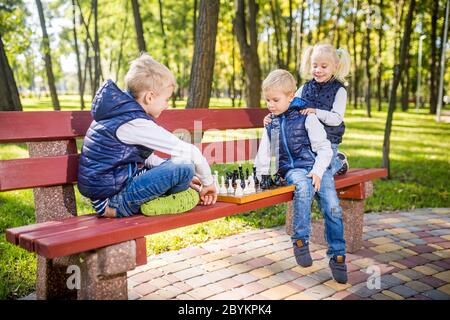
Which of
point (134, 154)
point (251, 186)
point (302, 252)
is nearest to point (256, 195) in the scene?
point (251, 186)

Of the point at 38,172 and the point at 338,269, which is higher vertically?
the point at 38,172

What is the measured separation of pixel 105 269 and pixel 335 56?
2.76m

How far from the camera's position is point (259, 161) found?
12.9 feet

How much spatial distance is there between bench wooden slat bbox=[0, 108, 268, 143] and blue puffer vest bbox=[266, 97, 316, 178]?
2.13 feet

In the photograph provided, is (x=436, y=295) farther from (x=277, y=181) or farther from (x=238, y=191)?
(x=238, y=191)

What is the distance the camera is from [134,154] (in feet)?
9.23

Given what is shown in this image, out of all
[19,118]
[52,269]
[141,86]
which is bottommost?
[52,269]

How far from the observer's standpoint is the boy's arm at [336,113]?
395 cm

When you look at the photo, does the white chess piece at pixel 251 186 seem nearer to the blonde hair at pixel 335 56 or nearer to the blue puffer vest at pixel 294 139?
the blue puffer vest at pixel 294 139

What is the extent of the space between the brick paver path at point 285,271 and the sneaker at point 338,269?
2.2 inches
